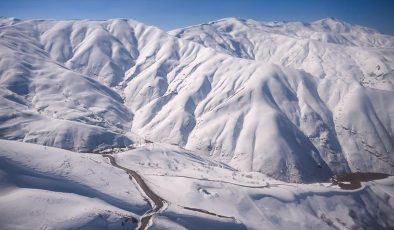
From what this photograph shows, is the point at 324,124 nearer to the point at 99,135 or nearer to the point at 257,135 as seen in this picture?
the point at 257,135

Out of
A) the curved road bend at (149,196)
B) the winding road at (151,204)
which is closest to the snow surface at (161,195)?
the winding road at (151,204)

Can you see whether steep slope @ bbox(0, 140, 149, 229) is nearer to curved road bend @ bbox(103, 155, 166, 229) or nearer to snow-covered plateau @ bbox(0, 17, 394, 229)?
snow-covered plateau @ bbox(0, 17, 394, 229)

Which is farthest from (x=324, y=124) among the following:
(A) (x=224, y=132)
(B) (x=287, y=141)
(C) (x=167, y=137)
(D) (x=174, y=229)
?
(D) (x=174, y=229)

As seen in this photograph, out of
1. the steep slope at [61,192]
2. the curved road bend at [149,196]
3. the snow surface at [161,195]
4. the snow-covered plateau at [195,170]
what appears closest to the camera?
the steep slope at [61,192]

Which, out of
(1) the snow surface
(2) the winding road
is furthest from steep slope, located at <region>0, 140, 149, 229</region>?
(2) the winding road

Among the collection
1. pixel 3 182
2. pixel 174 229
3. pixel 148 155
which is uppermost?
pixel 3 182

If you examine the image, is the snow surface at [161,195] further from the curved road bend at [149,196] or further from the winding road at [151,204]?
the curved road bend at [149,196]

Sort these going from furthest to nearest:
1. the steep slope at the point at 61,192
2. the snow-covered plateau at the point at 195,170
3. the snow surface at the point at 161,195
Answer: the snow-covered plateau at the point at 195,170 → the snow surface at the point at 161,195 → the steep slope at the point at 61,192

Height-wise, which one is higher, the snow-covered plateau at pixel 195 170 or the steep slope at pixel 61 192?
the steep slope at pixel 61 192

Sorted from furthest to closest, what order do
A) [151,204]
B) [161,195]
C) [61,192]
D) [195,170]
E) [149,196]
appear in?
[195,170], [161,195], [149,196], [151,204], [61,192]

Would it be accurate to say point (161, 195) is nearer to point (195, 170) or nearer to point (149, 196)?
point (149, 196)

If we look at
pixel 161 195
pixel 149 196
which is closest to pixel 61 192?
pixel 149 196
